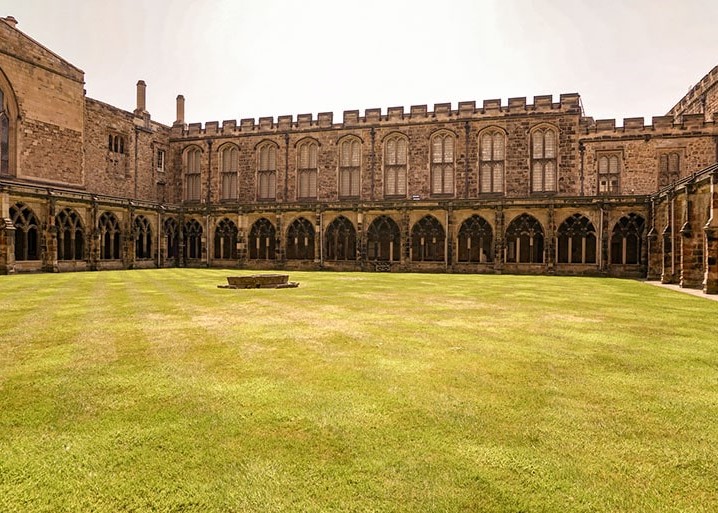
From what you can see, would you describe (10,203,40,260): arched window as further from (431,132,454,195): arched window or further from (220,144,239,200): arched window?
(431,132,454,195): arched window

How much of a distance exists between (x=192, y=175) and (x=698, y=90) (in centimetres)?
3654

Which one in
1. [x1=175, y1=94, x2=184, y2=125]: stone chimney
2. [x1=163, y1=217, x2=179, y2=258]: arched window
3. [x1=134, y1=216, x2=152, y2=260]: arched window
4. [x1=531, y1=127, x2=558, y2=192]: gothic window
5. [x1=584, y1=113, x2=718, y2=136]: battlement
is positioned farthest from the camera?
[x1=175, y1=94, x2=184, y2=125]: stone chimney

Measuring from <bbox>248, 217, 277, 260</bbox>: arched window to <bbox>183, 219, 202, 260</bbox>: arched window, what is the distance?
13.1 ft

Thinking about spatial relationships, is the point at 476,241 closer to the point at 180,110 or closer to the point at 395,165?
the point at 395,165

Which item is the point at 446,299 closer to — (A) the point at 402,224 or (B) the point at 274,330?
(B) the point at 274,330

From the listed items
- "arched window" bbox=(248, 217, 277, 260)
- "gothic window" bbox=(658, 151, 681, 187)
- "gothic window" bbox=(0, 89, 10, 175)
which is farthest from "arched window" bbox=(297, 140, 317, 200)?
"gothic window" bbox=(658, 151, 681, 187)

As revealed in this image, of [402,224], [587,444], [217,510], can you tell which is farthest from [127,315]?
[402,224]

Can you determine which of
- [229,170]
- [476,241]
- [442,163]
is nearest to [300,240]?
[229,170]

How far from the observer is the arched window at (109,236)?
1090 inches

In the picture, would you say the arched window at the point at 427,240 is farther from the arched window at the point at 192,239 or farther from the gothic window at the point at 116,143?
the gothic window at the point at 116,143

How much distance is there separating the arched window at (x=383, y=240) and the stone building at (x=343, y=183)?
89 millimetres

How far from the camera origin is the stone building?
1008 inches

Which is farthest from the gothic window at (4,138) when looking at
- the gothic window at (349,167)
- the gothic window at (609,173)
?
the gothic window at (609,173)

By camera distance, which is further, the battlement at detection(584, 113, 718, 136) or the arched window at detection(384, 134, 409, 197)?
the arched window at detection(384, 134, 409, 197)
